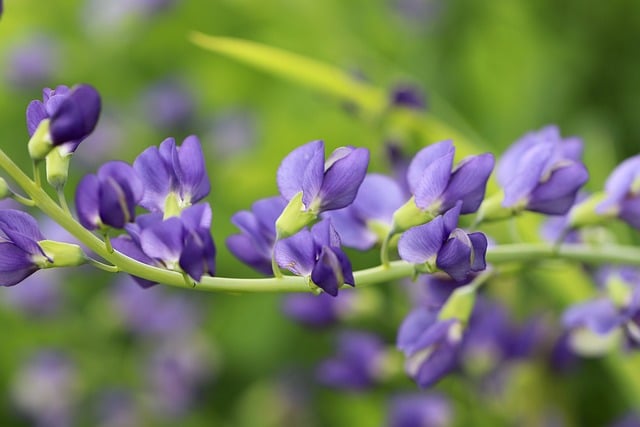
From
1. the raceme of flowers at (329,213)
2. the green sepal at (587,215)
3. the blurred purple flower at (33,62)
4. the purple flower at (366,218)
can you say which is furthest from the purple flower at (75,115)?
the blurred purple flower at (33,62)

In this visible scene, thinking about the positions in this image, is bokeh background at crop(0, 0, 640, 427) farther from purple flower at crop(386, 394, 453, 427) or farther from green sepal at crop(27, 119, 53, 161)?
green sepal at crop(27, 119, 53, 161)

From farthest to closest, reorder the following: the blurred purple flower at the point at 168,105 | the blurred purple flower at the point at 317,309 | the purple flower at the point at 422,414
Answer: the blurred purple flower at the point at 168,105 → the purple flower at the point at 422,414 → the blurred purple flower at the point at 317,309

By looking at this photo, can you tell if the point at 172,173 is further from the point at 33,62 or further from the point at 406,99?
the point at 33,62

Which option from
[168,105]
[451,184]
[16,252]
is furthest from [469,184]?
[168,105]

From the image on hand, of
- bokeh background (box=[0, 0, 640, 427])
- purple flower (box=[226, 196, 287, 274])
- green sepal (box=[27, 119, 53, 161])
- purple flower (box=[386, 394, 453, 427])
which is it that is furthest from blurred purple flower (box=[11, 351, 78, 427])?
green sepal (box=[27, 119, 53, 161])

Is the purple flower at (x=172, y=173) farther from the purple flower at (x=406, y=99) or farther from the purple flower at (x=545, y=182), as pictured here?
the purple flower at (x=406, y=99)

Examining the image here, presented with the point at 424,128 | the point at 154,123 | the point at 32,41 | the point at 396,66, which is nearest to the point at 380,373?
the point at 424,128
